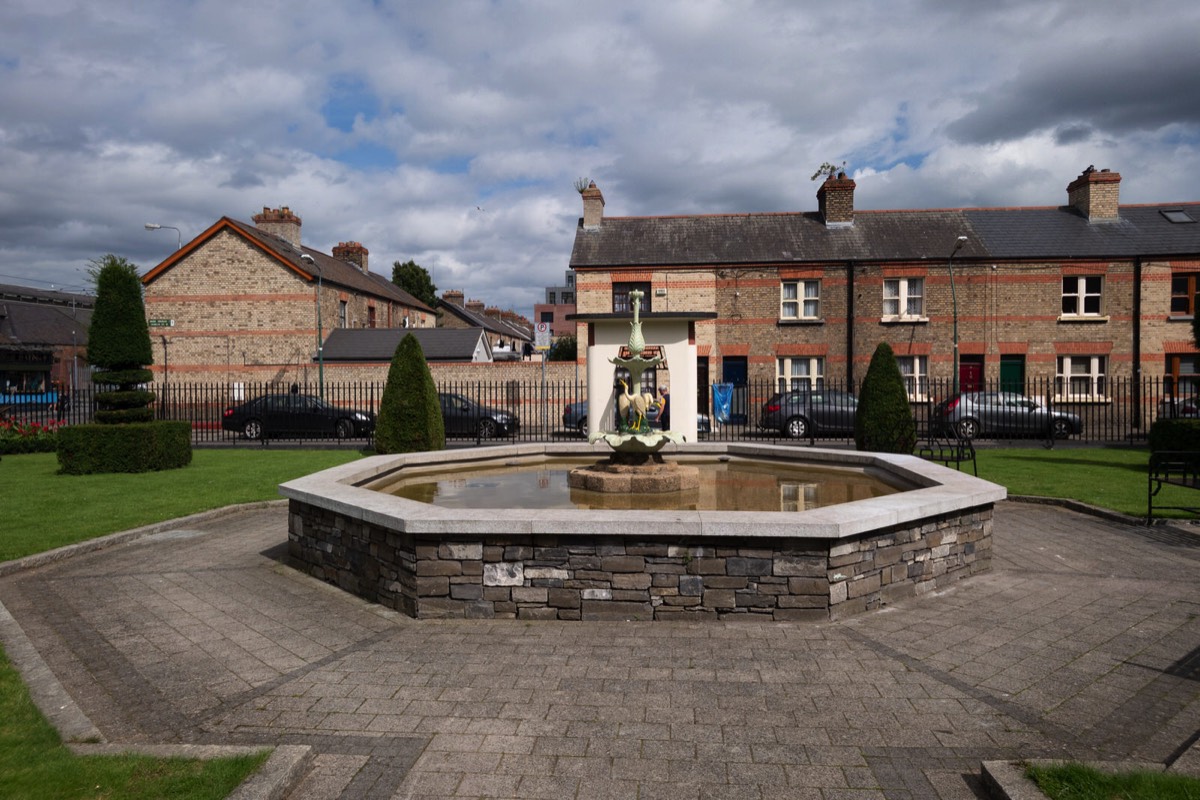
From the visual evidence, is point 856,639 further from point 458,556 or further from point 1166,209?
point 1166,209

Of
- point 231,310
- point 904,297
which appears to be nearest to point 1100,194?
point 904,297

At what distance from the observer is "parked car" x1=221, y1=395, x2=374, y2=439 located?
962 inches

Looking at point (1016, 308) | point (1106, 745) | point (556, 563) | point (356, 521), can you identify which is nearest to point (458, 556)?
point (556, 563)

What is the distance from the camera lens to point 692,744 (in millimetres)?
3934

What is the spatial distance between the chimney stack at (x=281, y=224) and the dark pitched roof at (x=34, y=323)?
72.2ft

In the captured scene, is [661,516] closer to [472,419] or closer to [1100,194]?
[472,419]

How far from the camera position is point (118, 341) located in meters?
15.8

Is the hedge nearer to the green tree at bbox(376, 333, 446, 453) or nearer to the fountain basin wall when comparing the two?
the green tree at bbox(376, 333, 446, 453)

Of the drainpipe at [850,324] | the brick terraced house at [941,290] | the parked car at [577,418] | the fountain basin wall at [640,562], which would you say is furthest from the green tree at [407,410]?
the drainpipe at [850,324]

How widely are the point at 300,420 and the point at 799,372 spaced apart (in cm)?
1896

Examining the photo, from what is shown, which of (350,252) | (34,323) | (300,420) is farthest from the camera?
(34,323)

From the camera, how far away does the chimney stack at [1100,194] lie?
28.8 m

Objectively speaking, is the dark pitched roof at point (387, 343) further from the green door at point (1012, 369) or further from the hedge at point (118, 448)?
the green door at point (1012, 369)

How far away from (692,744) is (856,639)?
216 cm
